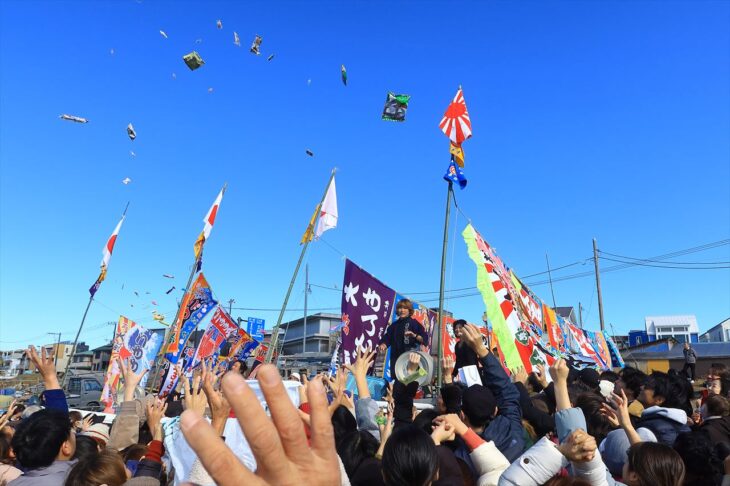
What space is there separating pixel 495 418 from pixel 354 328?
587 cm

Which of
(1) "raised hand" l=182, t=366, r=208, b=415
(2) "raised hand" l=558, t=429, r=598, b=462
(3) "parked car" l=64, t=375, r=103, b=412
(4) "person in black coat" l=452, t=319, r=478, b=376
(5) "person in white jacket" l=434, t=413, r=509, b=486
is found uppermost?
(4) "person in black coat" l=452, t=319, r=478, b=376

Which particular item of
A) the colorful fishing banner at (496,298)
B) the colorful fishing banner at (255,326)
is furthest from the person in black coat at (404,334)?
the colorful fishing banner at (255,326)

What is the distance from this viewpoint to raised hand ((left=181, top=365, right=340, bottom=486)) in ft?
2.93

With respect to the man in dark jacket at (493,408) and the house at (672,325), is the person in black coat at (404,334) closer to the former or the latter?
the man in dark jacket at (493,408)

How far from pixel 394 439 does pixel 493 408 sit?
1.28 meters

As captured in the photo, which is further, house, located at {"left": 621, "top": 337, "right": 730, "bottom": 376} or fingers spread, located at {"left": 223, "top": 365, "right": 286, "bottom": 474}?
house, located at {"left": 621, "top": 337, "right": 730, "bottom": 376}

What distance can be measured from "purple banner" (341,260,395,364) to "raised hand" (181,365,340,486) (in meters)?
8.04

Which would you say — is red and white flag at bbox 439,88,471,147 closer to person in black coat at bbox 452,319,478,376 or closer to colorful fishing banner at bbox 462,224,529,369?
colorful fishing banner at bbox 462,224,529,369

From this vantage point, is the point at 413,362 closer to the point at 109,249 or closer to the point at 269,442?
the point at 269,442

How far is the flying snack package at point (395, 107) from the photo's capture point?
350 inches

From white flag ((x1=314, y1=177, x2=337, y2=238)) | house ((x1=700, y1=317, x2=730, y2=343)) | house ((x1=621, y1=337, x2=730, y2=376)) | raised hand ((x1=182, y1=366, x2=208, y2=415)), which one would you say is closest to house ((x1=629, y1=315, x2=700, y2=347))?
house ((x1=700, y1=317, x2=730, y2=343))

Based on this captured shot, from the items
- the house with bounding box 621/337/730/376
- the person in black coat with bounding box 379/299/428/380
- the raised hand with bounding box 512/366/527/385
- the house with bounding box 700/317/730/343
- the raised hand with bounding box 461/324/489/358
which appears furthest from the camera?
the house with bounding box 700/317/730/343

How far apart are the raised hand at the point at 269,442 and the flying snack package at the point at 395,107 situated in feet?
27.0

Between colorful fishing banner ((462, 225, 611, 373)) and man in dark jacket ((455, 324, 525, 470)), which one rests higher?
colorful fishing banner ((462, 225, 611, 373))
